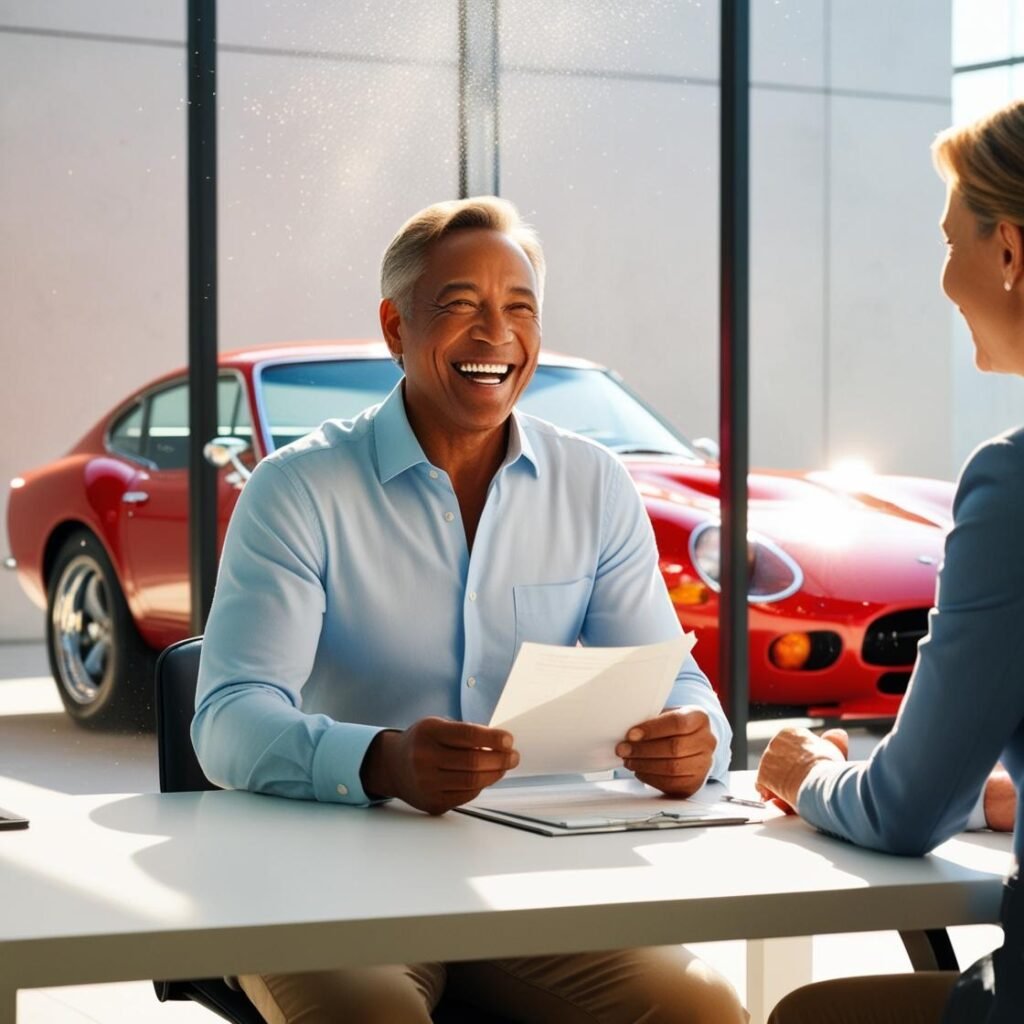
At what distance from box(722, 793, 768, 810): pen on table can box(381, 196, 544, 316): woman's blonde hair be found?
2.79 ft

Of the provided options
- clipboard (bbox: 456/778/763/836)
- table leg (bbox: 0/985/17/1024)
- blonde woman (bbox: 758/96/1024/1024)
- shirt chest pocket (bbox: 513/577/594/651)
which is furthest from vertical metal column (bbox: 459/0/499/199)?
table leg (bbox: 0/985/17/1024)

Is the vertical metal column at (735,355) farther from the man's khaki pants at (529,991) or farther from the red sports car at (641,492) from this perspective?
the man's khaki pants at (529,991)

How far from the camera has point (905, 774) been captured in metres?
1.53

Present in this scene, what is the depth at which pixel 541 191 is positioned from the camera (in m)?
4.91

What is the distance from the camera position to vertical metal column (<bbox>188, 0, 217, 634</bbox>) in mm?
4555

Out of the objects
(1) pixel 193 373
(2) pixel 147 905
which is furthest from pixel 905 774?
(1) pixel 193 373

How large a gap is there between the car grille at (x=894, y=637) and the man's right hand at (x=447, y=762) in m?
3.16

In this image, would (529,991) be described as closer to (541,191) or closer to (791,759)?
(791,759)

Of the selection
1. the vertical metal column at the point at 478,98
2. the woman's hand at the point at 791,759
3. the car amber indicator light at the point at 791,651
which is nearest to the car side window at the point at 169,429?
the vertical metal column at the point at 478,98

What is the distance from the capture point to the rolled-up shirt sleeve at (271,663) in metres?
1.87

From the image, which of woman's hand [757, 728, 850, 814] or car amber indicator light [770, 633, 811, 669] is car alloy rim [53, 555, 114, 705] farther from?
woman's hand [757, 728, 850, 814]

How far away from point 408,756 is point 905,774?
1.64 feet

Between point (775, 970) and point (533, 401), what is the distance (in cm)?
267

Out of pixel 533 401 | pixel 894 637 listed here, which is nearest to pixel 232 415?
pixel 533 401
